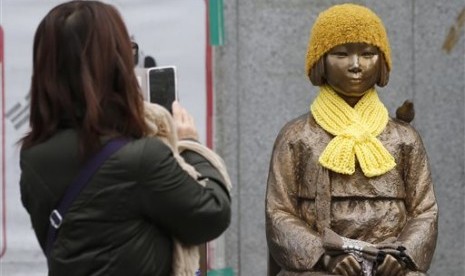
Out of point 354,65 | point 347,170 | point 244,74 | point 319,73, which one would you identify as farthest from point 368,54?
point 244,74

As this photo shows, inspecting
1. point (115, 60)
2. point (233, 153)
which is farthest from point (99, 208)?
point (233, 153)

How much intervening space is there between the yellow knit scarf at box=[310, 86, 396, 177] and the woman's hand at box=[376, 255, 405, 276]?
0.39 meters

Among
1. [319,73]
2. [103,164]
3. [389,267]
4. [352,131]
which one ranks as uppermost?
[103,164]

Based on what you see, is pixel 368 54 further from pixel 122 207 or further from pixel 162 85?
pixel 122 207

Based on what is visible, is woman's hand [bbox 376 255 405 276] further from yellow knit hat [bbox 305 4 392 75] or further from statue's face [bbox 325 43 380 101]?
yellow knit hat [bbox 305 4 392 75]

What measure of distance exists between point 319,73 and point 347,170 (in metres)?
0.42

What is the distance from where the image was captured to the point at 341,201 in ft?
15.2

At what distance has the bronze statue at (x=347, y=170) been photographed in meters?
4.58

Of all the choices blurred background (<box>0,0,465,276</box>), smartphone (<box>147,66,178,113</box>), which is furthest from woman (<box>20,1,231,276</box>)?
blurred background (<box>0,0,465,276</box>)

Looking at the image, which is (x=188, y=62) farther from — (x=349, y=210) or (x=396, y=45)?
(x=349, y=210)

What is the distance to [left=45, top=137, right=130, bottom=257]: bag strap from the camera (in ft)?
9.07

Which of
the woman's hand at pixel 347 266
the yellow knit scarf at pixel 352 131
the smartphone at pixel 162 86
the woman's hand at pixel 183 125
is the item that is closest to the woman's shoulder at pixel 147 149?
the woman's hand at pixel 183 125

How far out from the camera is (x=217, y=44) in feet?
20.4

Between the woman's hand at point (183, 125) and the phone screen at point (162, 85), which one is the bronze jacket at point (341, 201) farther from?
the woman's hand at point (183, 125)
